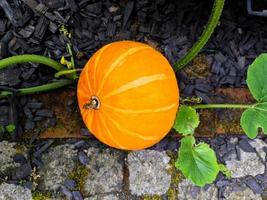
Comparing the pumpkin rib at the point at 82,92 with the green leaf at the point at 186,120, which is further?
the green leaf at the point at 186,120

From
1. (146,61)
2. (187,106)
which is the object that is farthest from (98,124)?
(187,106)

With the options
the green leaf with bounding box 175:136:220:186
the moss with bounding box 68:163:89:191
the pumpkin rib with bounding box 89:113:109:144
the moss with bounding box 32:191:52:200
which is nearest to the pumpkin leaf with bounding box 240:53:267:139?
the green leaf with bounding box 175:136:220:186

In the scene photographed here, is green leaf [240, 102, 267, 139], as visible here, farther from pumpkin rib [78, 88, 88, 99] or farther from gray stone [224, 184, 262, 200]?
pumpkin rib [78, 88, 88, 99]

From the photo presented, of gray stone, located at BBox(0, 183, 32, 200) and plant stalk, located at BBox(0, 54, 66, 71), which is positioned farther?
gray stone, located at BBox(0, 183, 32, 200)

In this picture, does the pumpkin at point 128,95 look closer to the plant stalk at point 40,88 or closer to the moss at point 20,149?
the plant stalk at point 40,88

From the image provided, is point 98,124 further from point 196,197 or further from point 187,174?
point 196,197

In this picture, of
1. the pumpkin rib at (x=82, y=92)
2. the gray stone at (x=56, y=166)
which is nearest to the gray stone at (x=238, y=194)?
the gray stone at (x=56, y=166)
